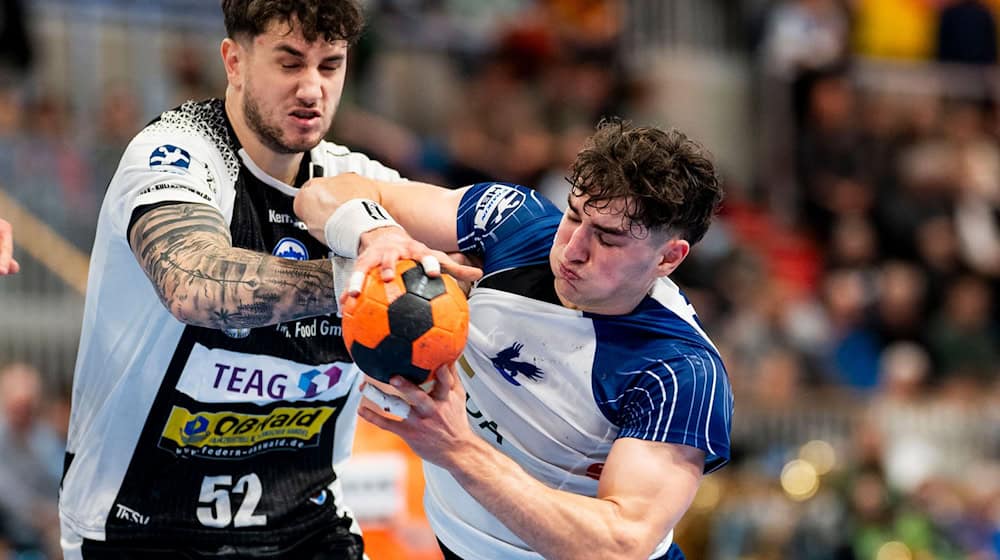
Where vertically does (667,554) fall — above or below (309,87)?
below

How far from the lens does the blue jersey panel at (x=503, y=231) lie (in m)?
5.27

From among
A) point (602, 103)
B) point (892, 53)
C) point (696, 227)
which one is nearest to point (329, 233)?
point (696, 227)

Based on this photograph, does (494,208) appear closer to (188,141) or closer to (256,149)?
(256,149)

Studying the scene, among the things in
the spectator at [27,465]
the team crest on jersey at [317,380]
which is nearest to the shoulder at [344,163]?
the team crest on jersey at [317,380]


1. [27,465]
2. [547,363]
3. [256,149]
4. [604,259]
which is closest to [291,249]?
[256,149]

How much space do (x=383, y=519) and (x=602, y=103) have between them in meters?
7.16

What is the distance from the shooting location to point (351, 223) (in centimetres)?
462

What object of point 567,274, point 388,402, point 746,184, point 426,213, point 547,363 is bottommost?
point 746,184

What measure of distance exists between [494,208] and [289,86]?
85cm

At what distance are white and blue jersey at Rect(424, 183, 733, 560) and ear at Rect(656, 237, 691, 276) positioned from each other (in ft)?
0.44

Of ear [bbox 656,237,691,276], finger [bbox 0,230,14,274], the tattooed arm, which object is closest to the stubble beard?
the tattooed arm

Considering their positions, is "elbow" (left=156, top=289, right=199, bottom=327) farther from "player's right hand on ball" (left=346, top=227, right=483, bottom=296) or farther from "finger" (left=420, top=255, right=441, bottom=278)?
"finger" (left=420, top=255, right=441, bottom=278)

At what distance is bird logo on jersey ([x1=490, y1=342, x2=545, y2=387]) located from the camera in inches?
206

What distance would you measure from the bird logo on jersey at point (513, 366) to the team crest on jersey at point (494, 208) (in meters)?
0.44
